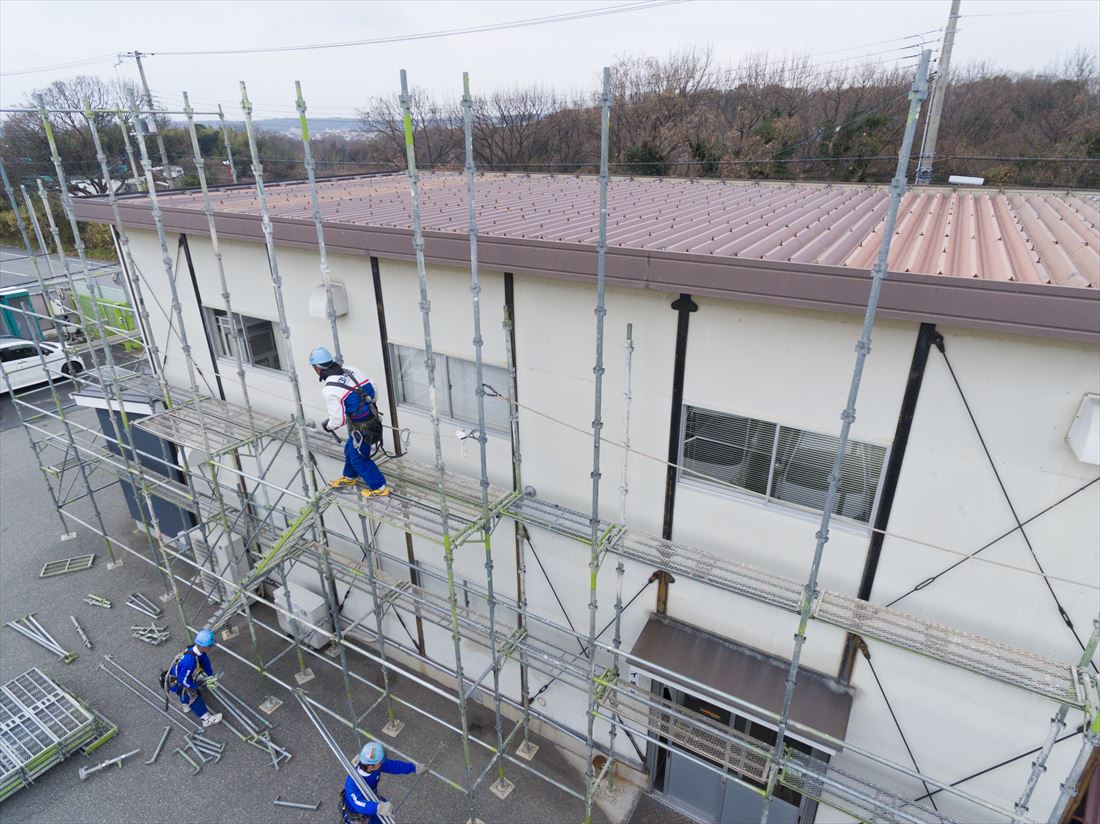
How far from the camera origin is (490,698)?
29.7ft

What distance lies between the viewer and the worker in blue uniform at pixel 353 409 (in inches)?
242

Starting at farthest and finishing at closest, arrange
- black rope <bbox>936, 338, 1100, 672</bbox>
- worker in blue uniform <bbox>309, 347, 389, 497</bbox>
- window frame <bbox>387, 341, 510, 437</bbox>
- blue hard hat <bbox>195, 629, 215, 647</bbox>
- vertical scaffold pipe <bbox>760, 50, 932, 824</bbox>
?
blue hard hat <bbox>195, 629, 215, 647</bbox>, window frame <bbox>387, 341, 510, 437</bbox>, worker in blue uniform <bbox>309, 347, 389, 497</bbox>, black rope <bbox>936, 338, 1100, 672</bbox>, vertical scaffold pipe <bbox>760, 50, 932, 824</bbox>

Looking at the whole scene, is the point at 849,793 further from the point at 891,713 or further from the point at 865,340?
the point at 865,340

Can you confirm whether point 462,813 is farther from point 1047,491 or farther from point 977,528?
point 1047,491

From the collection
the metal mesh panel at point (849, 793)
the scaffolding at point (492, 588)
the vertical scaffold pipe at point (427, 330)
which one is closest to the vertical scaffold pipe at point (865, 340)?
the scaffolding at point (492, 588)

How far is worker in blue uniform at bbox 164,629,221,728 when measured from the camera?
8.29 metres

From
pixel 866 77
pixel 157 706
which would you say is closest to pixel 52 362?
pixel 157 706

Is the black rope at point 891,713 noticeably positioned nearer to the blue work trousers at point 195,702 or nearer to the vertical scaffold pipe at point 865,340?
the vertical scaffold pipe at point 865,340

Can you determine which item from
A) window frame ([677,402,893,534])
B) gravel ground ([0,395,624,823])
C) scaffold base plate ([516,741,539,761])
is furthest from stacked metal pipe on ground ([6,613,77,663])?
window frame ([677,402,893,534])

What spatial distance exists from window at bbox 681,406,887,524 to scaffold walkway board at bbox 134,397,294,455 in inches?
222

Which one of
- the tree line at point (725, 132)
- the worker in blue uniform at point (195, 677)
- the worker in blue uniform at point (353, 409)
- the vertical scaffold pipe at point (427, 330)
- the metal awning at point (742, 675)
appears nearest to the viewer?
the vertical scaffold pipe at point (427, 330)

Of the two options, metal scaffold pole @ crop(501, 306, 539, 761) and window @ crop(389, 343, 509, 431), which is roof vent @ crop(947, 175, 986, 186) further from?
window @ crop(389, 343, 509, 431)

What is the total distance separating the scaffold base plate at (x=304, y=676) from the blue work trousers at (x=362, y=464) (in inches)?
187

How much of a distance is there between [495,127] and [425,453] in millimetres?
37655
